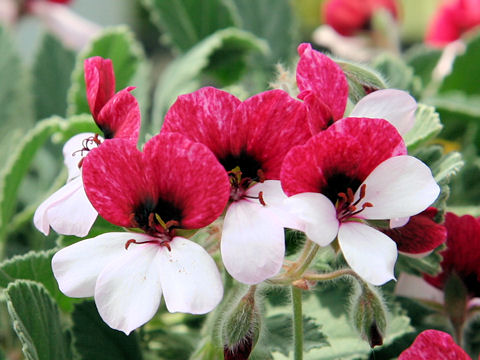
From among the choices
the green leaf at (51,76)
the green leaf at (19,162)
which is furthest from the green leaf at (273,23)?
the green leaf at (19,162)

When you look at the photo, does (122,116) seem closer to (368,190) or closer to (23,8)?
(368,190)

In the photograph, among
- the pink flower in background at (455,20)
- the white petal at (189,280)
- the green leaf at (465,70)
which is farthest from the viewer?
the pink flower in background at (455,20)

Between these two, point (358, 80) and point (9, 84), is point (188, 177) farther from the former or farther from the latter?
point (9, 84)

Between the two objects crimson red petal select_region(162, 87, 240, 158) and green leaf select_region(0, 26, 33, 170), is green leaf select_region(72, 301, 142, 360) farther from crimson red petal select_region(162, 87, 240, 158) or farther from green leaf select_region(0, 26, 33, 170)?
green leaf select_region(0, 26, 33, 170)

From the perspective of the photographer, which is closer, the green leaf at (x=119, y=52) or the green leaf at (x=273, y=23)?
the green leaf at (x=119, y=52)

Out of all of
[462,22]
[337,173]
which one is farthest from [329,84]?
[462,22]

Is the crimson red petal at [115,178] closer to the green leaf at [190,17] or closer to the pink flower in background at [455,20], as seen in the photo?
the green leaf at [190,17]
